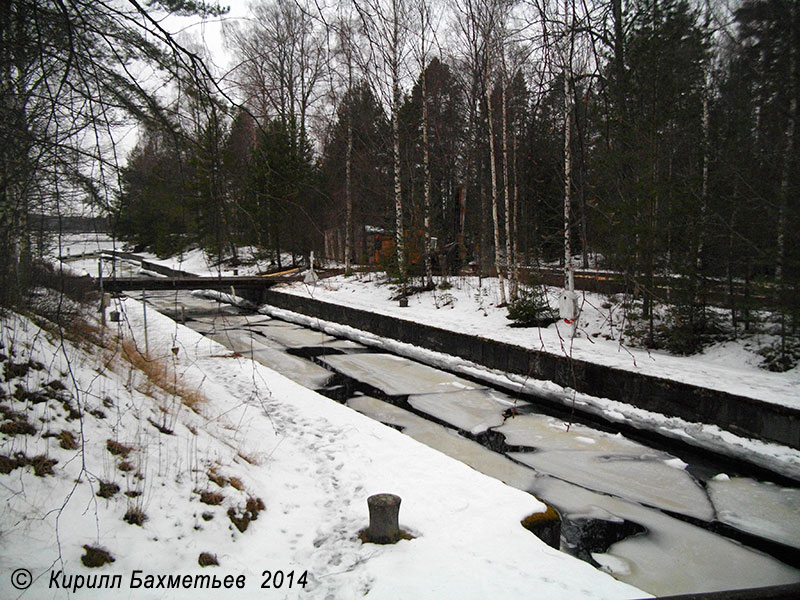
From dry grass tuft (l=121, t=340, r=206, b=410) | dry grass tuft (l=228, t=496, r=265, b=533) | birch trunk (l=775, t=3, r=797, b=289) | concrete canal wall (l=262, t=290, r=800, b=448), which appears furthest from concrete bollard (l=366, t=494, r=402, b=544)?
birch trunk (l=775, t=3, r=797, b=289)

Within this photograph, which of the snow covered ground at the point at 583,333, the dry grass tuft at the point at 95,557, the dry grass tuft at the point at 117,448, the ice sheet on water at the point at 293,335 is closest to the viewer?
the dry grass tuft at the point at 95,557

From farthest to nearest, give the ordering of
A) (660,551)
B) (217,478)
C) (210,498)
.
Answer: (660,551) < (217,478) < (210,498)

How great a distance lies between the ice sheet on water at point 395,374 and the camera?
39.7 ft

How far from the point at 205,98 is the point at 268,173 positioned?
563mm

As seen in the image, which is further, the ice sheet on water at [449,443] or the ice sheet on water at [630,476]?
the ice sheet on water at [449,443]

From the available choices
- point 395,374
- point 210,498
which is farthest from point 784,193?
point 210,498

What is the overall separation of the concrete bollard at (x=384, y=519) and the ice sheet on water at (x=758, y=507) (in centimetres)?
421

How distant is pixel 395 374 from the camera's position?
13.4m

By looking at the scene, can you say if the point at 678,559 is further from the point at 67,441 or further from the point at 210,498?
the point at 67,441

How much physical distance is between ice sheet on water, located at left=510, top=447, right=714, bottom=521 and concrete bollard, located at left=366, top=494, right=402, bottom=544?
3.61 m

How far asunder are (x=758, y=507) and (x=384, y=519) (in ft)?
16.4

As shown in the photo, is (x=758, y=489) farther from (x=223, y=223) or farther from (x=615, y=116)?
(x=223, y=223)

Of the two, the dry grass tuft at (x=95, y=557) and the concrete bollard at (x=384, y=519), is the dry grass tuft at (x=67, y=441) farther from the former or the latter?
Answer: the concrete bollard at (x=384, y=519)

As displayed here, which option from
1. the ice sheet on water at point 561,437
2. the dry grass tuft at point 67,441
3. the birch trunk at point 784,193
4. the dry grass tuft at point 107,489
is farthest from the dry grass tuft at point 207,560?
the birch trunk at point 784,193
